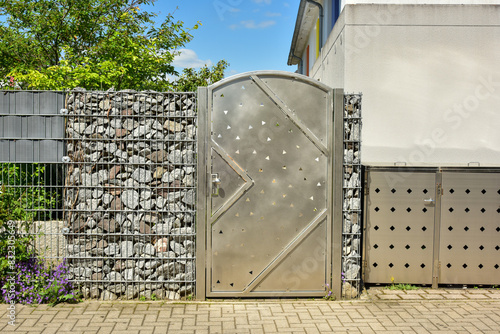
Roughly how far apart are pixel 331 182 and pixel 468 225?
203 cm

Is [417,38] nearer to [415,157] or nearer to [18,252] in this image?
[415,157]

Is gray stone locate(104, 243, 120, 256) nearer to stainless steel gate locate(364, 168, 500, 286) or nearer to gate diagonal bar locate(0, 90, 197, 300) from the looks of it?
gate diagonal bar locate(0, 90, 197, 300)

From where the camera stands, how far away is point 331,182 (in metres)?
5.33

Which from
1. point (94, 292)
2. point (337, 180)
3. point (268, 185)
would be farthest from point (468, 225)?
point (94, 292)

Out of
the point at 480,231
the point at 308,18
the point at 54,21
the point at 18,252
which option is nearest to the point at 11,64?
the point at 54,21

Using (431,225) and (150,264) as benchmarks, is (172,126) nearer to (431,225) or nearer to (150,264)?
(150,264)

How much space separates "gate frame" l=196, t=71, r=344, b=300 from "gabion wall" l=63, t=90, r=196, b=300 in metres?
0.12

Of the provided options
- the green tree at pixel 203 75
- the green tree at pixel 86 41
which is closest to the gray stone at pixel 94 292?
the green tree at pixel 86 41

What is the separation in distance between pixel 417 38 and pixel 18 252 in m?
6.15

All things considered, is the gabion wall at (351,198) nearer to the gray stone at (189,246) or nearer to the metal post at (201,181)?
the metal post at (201,181)

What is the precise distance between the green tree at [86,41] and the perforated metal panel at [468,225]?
878 cm

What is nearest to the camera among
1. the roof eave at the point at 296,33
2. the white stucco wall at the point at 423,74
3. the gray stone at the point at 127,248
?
the gray stone at the point at 127,248

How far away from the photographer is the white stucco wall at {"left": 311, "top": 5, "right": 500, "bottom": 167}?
21.6 feet

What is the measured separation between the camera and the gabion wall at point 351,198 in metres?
5.37
